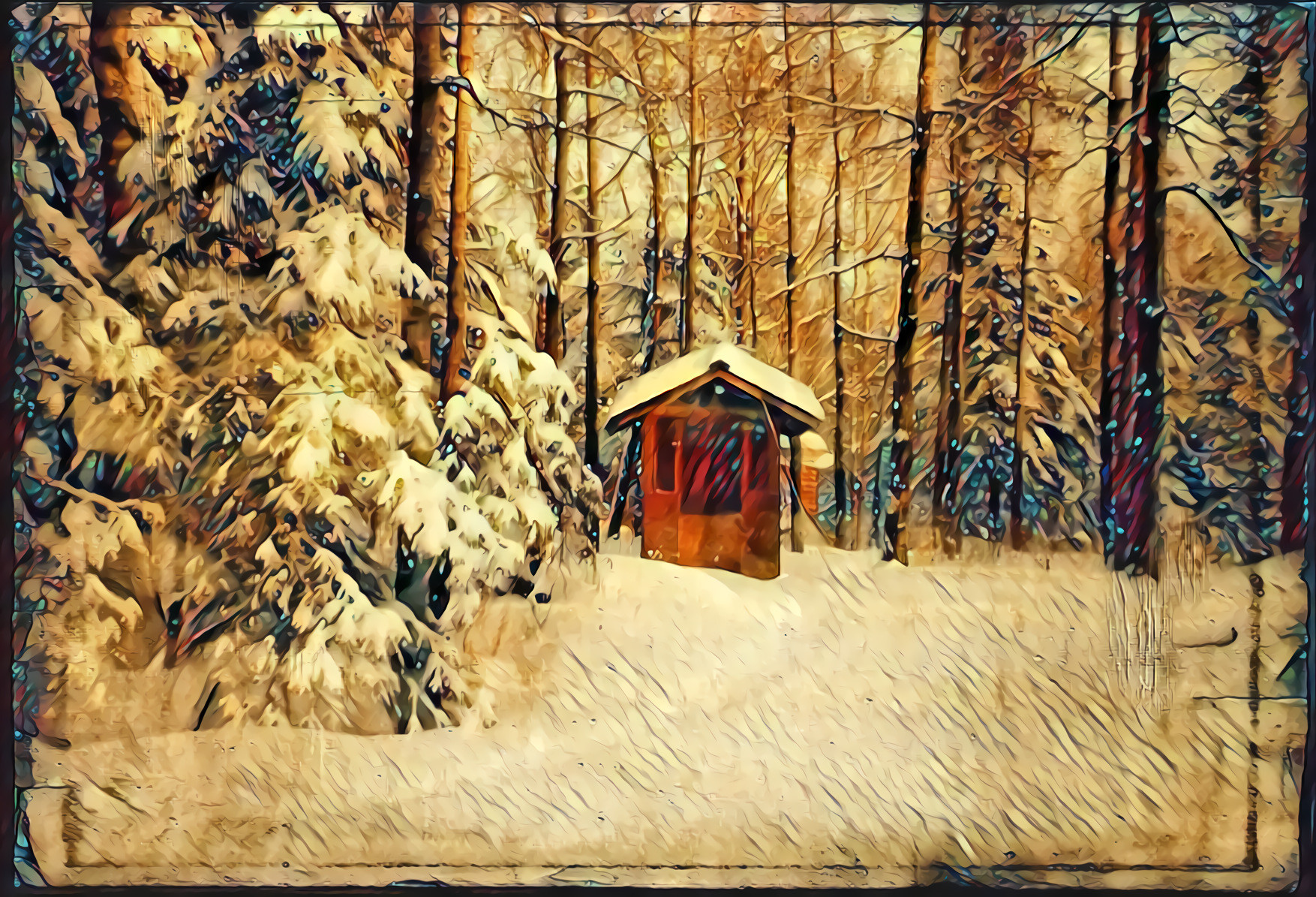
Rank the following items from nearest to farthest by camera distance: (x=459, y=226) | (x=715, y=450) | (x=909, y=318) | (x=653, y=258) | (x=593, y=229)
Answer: (x=459, y=226), (x=593, y=229), (x=653, y=258), (x=909, y=318), (x=715, y=450)

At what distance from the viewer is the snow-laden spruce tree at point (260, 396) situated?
3.04 meters

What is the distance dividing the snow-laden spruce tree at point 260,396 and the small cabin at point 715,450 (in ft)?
3.40

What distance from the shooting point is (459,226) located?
3146 mm

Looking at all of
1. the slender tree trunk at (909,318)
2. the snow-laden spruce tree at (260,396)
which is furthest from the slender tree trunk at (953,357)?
the snow-laden spruce tree at (260,396)

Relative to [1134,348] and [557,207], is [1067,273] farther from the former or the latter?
[557,207]

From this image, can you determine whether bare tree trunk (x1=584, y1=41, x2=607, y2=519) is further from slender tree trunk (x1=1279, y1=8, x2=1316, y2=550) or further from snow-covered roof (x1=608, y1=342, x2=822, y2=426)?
slender tree trunk (x1=1279, y1=8, x2=1316, y2=550)

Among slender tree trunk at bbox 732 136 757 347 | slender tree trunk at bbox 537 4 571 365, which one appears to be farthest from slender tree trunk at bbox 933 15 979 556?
slender tree trunk at bbox 537 4 571 365

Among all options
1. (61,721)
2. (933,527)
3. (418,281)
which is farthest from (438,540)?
(933,527)

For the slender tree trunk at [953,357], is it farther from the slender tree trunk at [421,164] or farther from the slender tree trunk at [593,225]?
the slender tree trunk at [421,164]

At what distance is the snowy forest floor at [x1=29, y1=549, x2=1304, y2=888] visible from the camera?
2967mm

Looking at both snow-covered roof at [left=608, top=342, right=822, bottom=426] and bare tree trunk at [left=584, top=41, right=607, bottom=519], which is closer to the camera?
bare tree trunk at [left=584, top=41, right=607, bottom=519]

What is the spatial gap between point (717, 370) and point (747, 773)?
209 centimetres

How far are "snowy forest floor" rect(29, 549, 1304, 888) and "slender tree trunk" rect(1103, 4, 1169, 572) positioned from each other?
35cm

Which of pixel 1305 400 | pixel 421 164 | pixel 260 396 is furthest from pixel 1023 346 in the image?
pixel 260 396
